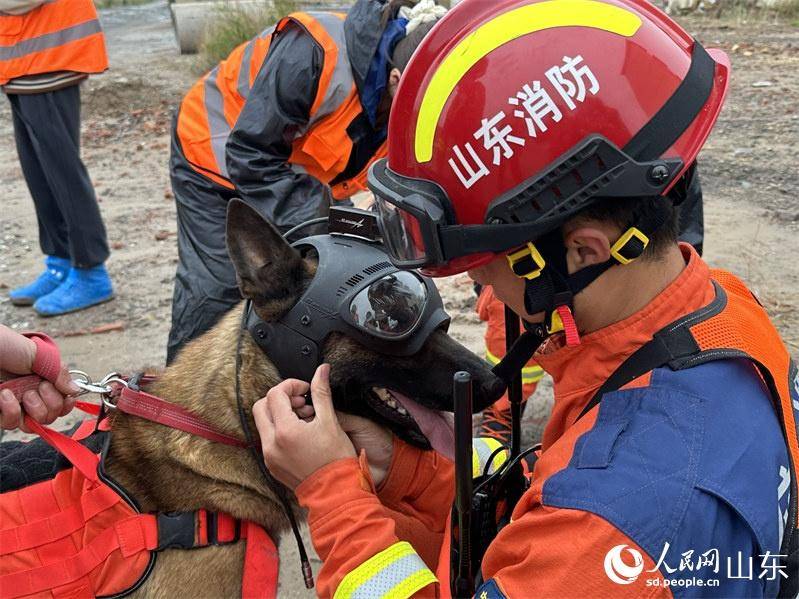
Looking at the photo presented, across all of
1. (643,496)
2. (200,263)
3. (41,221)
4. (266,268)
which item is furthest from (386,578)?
(41,221)

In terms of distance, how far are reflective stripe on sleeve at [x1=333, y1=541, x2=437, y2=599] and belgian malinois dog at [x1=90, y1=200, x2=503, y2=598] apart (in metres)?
0.63

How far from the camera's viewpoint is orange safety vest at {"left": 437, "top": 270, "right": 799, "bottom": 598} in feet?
4.97

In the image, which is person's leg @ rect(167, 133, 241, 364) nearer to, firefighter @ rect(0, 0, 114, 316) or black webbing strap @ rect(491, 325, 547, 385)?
firefighter @ rect(0, 0, 114, 316)

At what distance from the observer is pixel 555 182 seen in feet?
5.05

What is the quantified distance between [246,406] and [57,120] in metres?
4.06

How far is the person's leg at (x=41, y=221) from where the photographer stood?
5.71m

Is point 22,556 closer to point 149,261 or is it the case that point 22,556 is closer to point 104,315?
point 104,315

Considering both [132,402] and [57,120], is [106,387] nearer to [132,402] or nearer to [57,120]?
[132,402]

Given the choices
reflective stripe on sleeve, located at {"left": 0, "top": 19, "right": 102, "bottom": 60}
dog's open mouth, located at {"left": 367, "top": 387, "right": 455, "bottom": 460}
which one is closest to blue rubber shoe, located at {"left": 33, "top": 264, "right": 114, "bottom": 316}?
reflective stripe on sleeve, located at {"left": 0, "top": 19, "right": 102, "bottom": 60}

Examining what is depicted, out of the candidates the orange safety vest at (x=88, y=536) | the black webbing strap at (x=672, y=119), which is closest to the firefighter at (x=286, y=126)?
the orange safety vest at (x=88, y=536)

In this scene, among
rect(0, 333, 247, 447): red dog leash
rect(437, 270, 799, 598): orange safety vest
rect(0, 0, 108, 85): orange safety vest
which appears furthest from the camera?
rect(0, 0, 108, 85): orange safety vest

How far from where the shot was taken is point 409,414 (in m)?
2.35

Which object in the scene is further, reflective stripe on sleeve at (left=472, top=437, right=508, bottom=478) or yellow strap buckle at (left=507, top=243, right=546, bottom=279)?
reflective stripe on sleeve at (left=472, top=437, right=508, bottom=478)

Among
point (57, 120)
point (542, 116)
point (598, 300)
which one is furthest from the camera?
point (57, 120)
